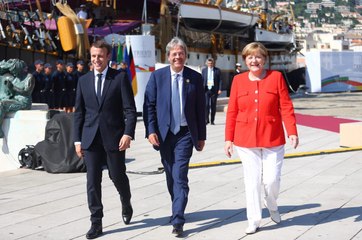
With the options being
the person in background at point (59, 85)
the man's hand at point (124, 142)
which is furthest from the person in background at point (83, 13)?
the man's hand at point (124, 142)

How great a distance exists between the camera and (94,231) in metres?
5.98

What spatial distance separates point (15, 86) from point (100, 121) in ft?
19.6

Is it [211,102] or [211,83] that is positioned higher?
[211,83]

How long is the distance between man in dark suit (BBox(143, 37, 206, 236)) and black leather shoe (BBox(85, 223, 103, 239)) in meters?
0.65

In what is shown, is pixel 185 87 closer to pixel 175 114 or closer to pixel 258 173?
pixel 175 114

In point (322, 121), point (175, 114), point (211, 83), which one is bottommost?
point (322, 121)

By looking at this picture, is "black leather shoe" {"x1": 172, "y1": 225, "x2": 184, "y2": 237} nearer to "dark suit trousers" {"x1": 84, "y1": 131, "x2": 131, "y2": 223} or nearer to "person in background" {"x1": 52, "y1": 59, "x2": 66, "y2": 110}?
"dark suit trousers" {"x1": 84, "y1": 131, "x2": 131, "y2": 223}

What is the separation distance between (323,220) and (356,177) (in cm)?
265

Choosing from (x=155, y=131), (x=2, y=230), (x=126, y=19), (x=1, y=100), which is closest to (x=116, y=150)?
(x=155, y=131)

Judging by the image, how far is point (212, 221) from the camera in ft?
21.5

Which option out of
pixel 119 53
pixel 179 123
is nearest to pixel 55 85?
pixel 119 53

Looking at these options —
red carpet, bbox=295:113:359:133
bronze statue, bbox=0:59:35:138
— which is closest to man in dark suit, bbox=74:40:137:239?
bronze statue, bbox=0:59:35:138

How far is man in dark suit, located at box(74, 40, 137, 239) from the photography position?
6.06 m

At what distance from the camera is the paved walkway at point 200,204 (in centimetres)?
614
